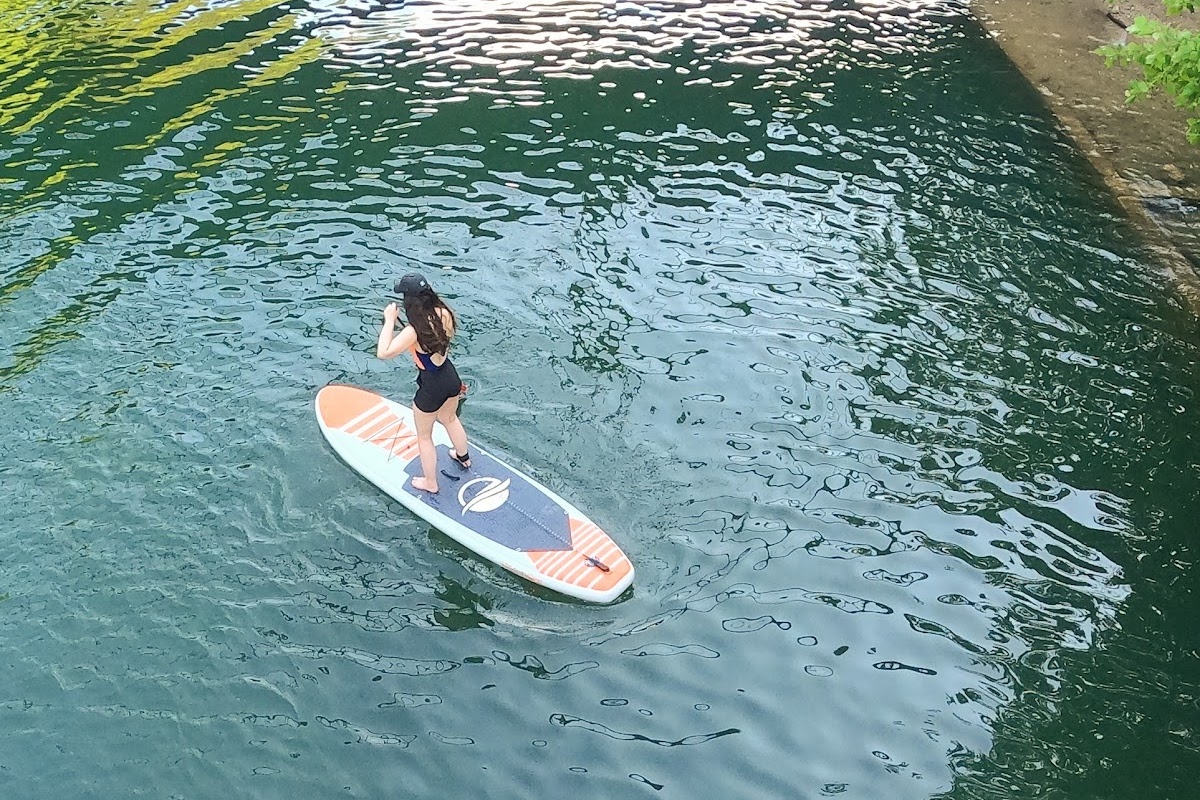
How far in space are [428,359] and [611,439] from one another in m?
2.48

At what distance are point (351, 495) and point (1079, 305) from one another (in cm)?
966

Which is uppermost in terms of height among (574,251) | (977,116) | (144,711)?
(977,116)

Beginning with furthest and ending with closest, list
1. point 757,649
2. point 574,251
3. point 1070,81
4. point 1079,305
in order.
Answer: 1. point 1070,81
2. point 574,251
3. point 1079,305
4. point 757,649

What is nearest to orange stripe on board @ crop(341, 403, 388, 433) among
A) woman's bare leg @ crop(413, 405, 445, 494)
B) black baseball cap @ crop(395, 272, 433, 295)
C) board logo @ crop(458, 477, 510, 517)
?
woman's bare leg @ crop(413, 405, 445, 494)

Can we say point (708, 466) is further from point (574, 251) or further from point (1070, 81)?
point (1070, 81)

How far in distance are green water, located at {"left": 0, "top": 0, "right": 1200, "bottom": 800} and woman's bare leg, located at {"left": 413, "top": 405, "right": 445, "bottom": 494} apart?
0.37 m

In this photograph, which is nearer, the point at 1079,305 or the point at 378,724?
the point at 378,724

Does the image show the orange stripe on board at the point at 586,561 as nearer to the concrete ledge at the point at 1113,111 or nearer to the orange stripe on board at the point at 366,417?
the orange stripe on board at the point at 366,417

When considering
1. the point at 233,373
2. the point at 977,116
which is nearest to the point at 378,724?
the point at 233,373

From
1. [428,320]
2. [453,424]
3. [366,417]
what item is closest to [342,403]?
[366,417]

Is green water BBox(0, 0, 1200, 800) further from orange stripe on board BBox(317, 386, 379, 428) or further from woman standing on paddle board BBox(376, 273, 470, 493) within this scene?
woman standing on paddle board BBox(376, 273, 470, 493)

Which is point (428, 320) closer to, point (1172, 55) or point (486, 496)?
point (486, 496)

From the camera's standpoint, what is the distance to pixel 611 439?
10.8m

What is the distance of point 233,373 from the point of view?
11.8m
